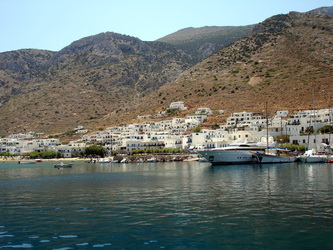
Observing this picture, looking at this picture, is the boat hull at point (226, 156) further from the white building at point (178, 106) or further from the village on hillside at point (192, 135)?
the white building at point (178, 106)

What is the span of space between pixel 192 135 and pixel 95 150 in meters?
37.0

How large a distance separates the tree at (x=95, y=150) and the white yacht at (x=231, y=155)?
63.0 m

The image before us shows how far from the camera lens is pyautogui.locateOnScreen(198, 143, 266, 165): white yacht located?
8012 cm

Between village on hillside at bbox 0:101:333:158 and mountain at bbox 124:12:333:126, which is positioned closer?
village on hillside at bbox 0:101:333:158

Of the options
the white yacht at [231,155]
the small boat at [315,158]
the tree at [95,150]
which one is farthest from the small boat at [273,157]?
the tree at [95,150]

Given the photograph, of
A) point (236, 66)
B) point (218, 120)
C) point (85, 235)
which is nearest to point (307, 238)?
point (85, 235)

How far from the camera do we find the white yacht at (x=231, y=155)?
80.1 meters

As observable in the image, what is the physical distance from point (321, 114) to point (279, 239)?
98373 mm

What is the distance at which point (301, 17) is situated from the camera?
199 m

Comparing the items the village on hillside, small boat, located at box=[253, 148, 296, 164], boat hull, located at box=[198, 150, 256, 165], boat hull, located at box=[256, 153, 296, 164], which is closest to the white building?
the village on hillside

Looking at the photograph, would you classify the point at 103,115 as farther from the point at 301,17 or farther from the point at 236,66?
the point at 301,17

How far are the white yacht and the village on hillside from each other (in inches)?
376

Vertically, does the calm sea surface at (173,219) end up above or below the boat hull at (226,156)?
below

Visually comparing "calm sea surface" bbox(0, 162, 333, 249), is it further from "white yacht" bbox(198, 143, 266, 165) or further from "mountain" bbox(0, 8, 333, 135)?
"mountain" bbox(0, 8, 333, 135)
